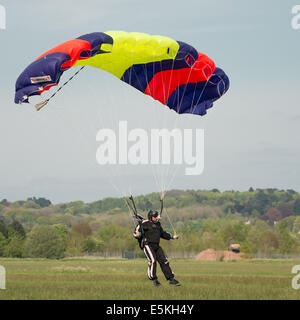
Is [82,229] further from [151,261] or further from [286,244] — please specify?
[151,261]

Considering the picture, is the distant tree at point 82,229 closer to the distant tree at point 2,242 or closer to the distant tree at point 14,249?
the distant tree at point 2,242

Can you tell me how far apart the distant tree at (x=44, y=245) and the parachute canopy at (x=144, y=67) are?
45.5 m

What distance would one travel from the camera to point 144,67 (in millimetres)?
18875

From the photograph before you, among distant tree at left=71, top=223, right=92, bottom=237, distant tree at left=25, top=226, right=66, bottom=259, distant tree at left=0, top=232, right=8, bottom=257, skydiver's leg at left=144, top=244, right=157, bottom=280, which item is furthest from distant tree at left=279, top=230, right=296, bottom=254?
skydiver's leg at left=144, top=244, right=157, bottom=280

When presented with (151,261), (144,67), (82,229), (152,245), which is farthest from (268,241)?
(151,261)

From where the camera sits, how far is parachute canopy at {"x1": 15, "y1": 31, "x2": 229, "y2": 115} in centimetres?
1528

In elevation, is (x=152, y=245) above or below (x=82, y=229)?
above

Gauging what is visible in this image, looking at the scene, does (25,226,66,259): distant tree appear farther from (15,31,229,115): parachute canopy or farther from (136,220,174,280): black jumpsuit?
(136,220,174,280): black jumpsuit

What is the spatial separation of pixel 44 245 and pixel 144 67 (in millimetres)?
48601

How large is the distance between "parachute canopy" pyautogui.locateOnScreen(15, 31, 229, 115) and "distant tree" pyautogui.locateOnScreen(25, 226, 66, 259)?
45459mm

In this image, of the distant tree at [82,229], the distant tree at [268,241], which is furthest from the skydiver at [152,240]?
the distant tree at [82,229]

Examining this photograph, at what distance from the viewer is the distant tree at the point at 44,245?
207 feet
